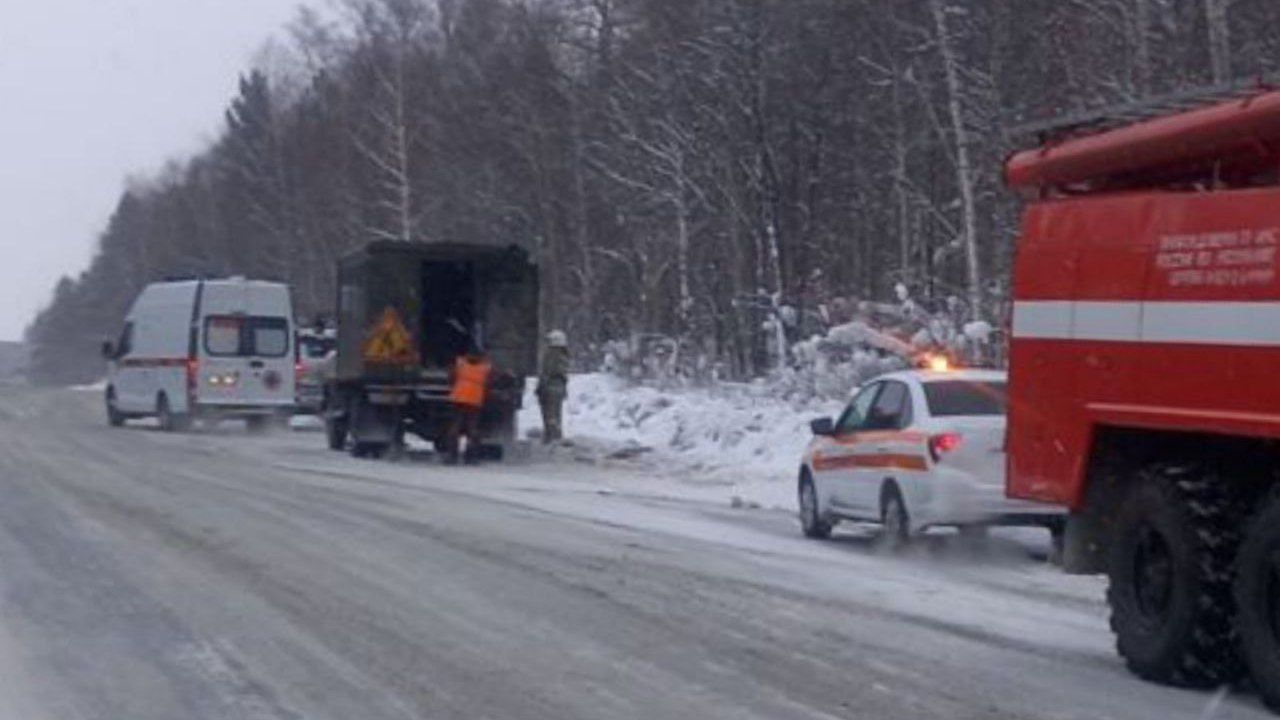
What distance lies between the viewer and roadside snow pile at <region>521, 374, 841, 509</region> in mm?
30797

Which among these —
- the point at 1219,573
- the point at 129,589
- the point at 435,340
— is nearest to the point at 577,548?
the point at 129,589

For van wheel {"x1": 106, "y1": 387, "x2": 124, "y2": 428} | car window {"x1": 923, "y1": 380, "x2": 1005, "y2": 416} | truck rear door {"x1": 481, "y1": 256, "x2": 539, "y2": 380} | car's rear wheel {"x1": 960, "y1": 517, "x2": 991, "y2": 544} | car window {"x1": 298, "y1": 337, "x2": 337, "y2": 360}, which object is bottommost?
van wheel {"x1": 106, "y1": 387, "x2": 124, "y2": 428}

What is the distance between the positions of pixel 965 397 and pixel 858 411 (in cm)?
149

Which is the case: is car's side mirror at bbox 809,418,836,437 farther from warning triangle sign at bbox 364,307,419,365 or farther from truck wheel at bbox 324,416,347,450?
truck wheel at bbox 324,416,347,450

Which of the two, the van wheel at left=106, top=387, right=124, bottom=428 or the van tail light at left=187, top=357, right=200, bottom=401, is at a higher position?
the van tail light at left=187, top=357, right=200, bottom=401

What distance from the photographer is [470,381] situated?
1380 inches

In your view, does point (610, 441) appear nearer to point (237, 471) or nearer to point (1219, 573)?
point (237, 471)

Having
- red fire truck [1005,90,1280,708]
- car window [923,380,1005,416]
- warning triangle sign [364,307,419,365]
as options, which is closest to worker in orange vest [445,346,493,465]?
warning triangle sign [364,307,419,365]

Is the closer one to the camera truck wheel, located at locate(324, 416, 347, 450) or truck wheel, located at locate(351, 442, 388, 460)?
truck wheel, located at locate(351, 442, 388, 460)

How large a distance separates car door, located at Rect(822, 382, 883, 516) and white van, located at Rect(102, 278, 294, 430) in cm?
2570

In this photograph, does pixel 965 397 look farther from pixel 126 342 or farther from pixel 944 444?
pixel 126 342

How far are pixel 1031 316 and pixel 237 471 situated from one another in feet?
63.0

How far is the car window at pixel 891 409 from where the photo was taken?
20.3 m

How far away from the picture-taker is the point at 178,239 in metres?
114
